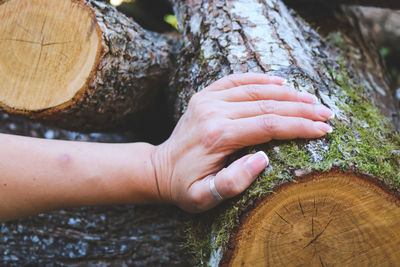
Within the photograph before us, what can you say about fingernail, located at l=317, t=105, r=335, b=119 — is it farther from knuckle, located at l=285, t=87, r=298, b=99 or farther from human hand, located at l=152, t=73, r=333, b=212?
knuckle, located at l=285, t=87, r=298, b=99

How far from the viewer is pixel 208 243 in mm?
1602

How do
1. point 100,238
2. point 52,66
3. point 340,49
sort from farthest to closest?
point 340,49, point 100,238, point 52,66

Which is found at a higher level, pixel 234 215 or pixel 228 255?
pixel 234 215

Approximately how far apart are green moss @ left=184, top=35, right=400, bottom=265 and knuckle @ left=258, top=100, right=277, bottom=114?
0.15 m

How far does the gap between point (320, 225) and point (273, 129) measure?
0.46m

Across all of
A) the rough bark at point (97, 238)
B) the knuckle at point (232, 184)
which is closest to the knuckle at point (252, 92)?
the knuckle at point (232, 184)

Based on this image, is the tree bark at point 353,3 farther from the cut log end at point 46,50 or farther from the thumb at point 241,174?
the thumb at point 241,174

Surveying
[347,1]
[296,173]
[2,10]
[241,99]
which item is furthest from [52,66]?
[347,1]

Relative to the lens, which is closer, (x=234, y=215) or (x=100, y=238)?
(x=234, y=215)

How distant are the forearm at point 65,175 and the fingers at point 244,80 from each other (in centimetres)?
54

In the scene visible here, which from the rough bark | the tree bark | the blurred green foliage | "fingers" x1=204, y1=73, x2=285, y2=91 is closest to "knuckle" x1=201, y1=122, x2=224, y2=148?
"fingers" x1=204, y1=73, x2=285, y2=91

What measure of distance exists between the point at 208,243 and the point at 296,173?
594mm

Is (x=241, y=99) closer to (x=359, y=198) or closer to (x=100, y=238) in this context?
(x=359, y=198)

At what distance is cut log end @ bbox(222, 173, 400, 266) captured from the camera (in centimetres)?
135
